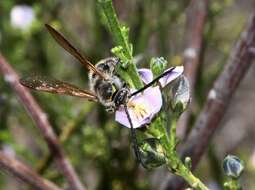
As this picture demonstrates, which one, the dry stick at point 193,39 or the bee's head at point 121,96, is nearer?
the bee's head at point 121,96

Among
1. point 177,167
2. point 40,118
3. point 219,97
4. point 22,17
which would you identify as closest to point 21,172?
point 40,118

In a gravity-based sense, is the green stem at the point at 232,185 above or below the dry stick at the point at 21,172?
below

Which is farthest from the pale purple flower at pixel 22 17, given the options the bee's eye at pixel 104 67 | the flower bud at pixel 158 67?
the flower bud at pixel 158 67

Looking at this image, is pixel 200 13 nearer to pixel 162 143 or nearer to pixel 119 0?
Result: pixel 119 0

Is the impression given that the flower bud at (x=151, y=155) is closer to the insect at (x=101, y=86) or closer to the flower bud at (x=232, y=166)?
the insect at (x=101, y=86)

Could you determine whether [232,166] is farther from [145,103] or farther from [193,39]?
[193,39]

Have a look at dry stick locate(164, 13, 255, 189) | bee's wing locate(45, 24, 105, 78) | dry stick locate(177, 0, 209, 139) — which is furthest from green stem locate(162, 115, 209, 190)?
dry stick locate(177, 0, 209, 139)

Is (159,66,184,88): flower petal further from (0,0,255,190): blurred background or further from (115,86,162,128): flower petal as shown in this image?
(0,0,255,190): blurred background
